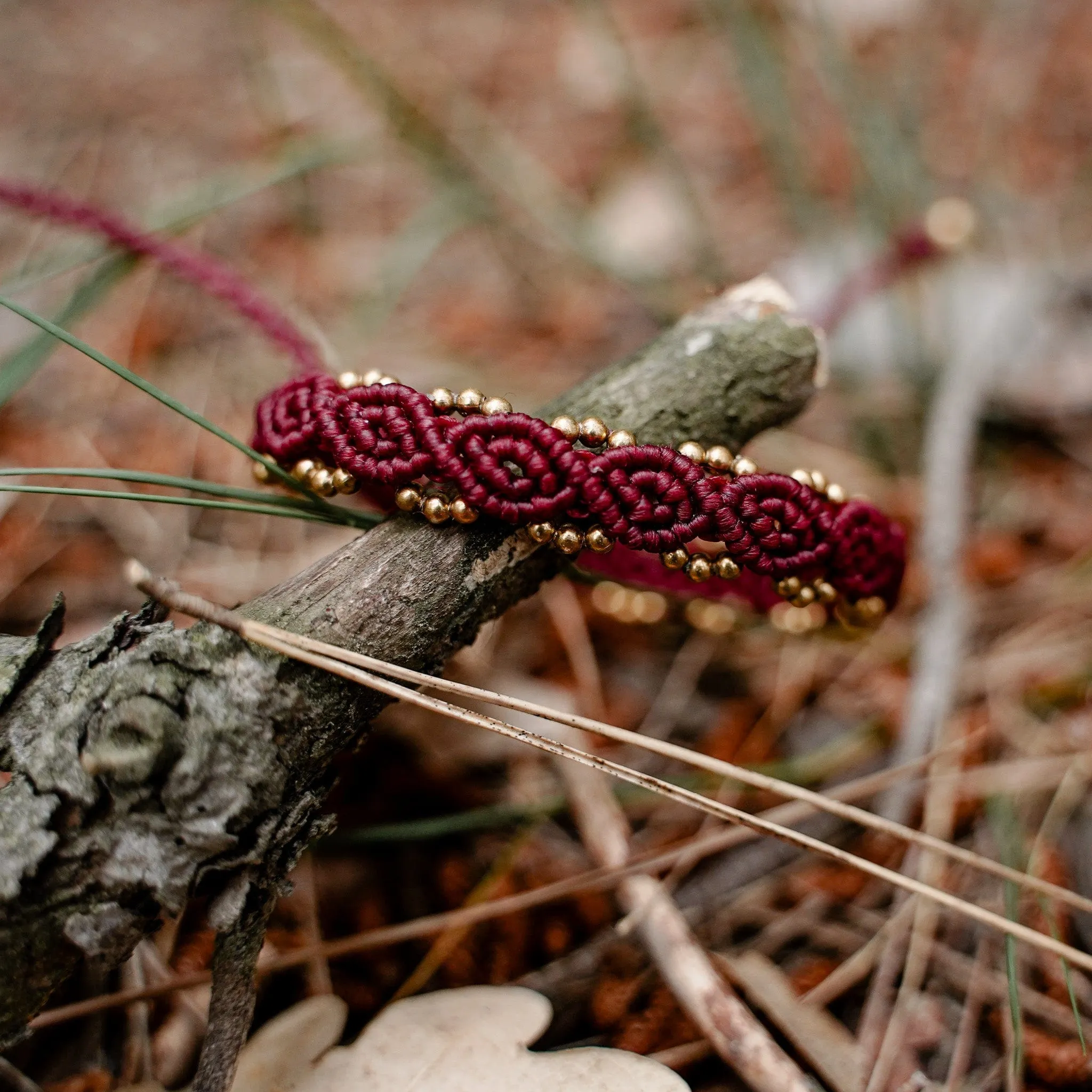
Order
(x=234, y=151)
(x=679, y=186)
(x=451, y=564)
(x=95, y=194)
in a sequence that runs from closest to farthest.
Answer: (x=451, y=564) < (x=679, y=186) < (x=95, y=194) < (x=234, y=151)

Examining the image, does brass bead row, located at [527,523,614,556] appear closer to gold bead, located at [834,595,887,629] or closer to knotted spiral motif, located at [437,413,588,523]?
knotted spiral motif, located at [437,413,588,523]

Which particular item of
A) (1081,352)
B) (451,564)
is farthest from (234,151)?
(1081,352)

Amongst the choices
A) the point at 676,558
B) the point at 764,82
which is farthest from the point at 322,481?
the point at 764,82

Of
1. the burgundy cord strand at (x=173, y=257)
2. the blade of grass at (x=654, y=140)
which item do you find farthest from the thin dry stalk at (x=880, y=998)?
the blade of grass at (x=654, y=140)

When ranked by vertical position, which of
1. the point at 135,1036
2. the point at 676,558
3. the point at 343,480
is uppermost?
the point at 343,480

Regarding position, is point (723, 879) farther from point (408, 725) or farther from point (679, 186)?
point (679, 186)

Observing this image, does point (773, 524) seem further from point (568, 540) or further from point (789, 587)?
point (568, 540)

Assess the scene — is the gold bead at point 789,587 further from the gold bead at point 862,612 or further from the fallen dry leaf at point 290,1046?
the fallen dry leaf at point 290,1046
